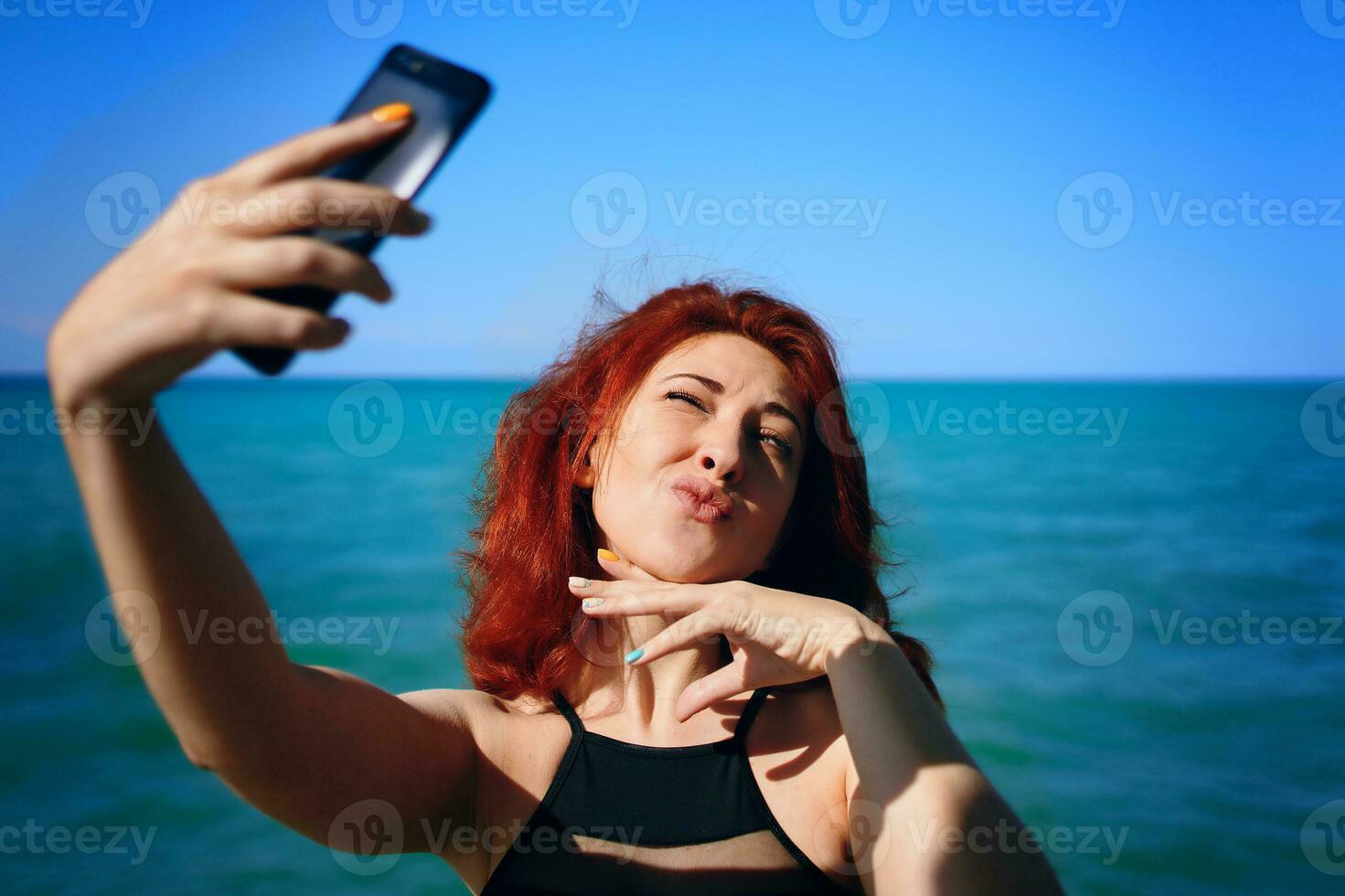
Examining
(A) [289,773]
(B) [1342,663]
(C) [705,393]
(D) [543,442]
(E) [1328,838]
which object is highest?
(C) [705,393]

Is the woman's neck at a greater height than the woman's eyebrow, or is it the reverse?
the woman's eyebrow

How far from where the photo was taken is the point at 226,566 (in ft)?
4.71

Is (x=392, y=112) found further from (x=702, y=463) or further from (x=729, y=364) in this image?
(x=729, y=364)

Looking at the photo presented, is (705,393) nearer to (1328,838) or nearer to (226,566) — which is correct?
(226,566)

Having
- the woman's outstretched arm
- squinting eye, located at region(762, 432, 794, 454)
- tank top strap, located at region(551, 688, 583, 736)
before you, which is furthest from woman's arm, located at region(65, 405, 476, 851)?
squinting eye, located at region(762, 432, 794, 454)

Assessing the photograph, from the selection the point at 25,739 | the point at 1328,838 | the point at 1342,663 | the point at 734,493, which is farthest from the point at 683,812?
the point at 1342,663

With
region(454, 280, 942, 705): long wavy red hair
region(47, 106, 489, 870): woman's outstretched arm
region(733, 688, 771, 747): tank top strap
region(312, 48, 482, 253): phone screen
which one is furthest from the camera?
region(454, 280, 942, 705): long wavy red hair

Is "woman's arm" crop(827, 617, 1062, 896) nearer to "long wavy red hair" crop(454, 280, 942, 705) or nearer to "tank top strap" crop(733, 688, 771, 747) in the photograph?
"tank top strap" crop(733, 688, 771, 747)

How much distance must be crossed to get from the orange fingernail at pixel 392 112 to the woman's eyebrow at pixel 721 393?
1271mm

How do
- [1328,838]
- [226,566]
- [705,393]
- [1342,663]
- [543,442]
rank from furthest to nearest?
[1342,663], [1328,838], [543,442], [705,393], [226,566]

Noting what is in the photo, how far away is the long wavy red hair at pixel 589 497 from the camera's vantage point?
2592 mm

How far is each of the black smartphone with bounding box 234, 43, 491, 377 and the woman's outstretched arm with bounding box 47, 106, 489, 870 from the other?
39mm

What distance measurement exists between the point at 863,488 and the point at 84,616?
11.6 meters

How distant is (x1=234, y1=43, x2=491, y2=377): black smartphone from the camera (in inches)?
47.9
